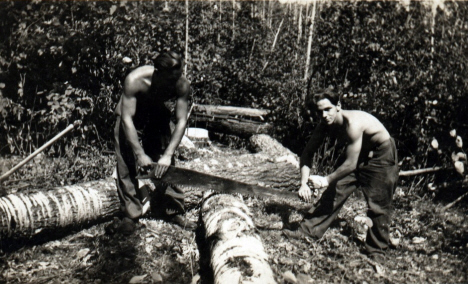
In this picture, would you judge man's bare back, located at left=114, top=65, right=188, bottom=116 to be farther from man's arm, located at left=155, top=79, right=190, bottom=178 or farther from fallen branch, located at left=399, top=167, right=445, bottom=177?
fallen branch, located at left=399, top=167, right=445, bottom=177

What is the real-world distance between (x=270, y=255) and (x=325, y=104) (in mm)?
1603

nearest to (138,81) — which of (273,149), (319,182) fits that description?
(319,182)

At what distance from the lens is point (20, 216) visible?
3.79m

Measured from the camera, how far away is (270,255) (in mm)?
4070

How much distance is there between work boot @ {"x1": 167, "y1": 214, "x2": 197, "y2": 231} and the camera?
15.2 ft

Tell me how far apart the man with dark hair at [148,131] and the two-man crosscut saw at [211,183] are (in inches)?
9.3

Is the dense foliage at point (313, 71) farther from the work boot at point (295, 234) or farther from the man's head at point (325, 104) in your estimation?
the work boot at point (295, 234)

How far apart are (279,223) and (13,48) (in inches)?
177

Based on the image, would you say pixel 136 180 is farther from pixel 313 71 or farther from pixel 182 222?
pixel 313 71

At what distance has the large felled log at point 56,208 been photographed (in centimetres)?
375

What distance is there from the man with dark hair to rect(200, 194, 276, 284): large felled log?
1.77 ft

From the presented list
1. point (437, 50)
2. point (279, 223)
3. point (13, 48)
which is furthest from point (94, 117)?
point (437, 50)

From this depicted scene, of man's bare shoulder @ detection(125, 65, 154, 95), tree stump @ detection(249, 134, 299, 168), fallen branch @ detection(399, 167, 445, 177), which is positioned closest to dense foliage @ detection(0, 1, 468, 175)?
fallen branch @ detection(399, 167, 445, 177)

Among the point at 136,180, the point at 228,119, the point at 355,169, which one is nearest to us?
the point at 355,169
